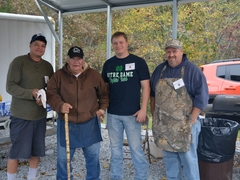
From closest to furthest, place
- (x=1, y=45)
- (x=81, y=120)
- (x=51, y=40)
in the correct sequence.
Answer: (x=81, y=120), (x=1, y=45), (x=51, y=40)

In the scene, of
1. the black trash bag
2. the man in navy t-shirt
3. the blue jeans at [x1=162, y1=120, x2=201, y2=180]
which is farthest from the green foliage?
the blue jeans at [x1=162, y1=120, x2=201, y2=180]

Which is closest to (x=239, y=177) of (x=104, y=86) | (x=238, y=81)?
(x=104, y=86)

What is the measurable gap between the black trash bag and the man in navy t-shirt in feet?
2.40

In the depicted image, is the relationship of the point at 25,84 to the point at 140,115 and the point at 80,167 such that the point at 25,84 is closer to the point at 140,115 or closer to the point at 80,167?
the point at 140,115

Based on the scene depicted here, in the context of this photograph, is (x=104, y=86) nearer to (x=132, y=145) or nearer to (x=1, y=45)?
(x=132, y=145)

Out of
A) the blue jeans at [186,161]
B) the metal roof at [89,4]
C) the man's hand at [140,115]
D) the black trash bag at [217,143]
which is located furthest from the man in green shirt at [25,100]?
the metal roof at [89,4]

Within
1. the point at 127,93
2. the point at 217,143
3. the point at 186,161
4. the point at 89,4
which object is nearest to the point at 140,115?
the point at 127,93

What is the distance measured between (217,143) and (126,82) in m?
1.25

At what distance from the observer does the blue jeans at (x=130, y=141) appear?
10.3ft

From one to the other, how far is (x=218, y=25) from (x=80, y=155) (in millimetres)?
9364

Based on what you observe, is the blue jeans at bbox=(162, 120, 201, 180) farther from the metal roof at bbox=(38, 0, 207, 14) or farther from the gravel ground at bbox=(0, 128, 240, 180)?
the metal roof at bbox=(38, 0, 207, 14)

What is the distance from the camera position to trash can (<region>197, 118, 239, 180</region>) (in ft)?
10.3

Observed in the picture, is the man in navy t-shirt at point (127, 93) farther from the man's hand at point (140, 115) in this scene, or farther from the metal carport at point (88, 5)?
the metal carport at point (88, 5)

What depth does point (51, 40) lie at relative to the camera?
607cm
